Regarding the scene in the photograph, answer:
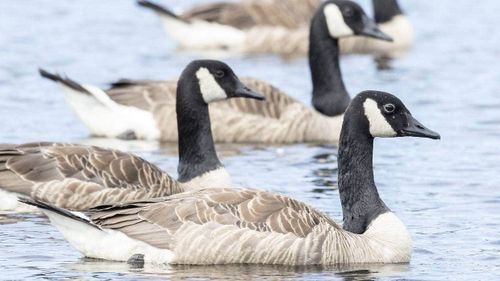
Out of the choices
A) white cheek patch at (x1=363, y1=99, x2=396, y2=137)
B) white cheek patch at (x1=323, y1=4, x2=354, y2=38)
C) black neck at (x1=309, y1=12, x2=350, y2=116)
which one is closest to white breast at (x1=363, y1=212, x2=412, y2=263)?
white cheek patch at (x1=363, y1=99, x2=396, y2=137)

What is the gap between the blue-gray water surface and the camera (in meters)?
11.7

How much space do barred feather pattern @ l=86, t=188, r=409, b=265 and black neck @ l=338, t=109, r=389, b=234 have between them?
0.61m

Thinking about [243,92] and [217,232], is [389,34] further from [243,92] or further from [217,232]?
[217,232]

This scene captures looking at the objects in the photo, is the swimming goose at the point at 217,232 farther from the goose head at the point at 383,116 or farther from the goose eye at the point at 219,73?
the goose eye at the point at 219,73

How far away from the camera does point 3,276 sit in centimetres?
1113

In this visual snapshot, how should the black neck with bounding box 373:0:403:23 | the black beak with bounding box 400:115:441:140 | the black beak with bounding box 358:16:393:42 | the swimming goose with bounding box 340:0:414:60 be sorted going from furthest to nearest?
the black neck with bounding box 373:0:403:23 → the swimming goose with bounding box 340:0:414:60 → the black beak with bounding box 358:16:393:42 → the black beak with bounding box 400:115:441:140

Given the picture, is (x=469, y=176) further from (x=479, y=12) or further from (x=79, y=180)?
(x=479, y=12)

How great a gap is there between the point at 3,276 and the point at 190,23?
49.8ft

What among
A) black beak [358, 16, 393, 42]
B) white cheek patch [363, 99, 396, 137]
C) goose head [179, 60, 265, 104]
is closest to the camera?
white cheek patch [363, 99, 396, 137]

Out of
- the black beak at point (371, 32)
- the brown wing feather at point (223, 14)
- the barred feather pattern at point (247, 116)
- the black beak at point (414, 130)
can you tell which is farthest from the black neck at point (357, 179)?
the brown wing feather at point (223, 14)

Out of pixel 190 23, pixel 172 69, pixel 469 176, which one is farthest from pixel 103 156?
pixel 190 23

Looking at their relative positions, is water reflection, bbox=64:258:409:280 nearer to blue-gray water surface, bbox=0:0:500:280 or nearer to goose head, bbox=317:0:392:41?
blue-gray water surface, bbox=0:0:500:280

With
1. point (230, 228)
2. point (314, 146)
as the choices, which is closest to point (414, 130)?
point (230, 228)

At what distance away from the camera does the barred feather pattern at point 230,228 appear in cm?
1120
